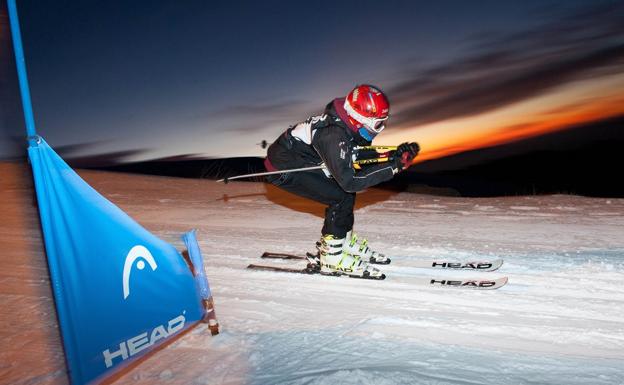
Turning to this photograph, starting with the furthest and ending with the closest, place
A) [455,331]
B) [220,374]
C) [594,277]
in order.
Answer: [594,277] < [455,331] < [220,374]

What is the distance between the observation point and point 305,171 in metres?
4.95

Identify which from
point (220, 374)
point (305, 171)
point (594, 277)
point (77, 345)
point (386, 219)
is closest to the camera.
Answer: point (77, 345)

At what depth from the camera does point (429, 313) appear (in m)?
3.48

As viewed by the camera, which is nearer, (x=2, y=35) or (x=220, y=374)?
(x=2, y=35)

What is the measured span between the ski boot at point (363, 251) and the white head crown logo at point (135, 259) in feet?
9.17

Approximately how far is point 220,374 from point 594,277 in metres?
3.65

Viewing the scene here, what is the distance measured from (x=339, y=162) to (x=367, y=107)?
0.61 m

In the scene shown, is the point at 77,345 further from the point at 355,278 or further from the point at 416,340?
the point at 355,278

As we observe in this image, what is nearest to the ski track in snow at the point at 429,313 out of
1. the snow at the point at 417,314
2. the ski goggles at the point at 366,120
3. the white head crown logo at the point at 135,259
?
the snow at the point at 417,314

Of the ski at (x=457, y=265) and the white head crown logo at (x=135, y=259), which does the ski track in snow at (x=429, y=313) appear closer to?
the ski at (x=457, y=265)

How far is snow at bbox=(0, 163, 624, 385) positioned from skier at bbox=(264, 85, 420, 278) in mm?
352

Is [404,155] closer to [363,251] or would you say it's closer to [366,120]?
[366,120]

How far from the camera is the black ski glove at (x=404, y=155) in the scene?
449cm

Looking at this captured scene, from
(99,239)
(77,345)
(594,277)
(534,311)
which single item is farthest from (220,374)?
(594,277)
